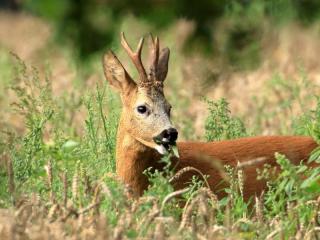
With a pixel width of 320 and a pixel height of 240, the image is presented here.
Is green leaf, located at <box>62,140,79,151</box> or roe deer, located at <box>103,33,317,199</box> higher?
roe deer, located at <box>103,33,317,199</box>

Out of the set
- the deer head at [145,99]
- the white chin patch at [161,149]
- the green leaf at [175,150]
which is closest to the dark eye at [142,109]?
the deer head at [145,99]

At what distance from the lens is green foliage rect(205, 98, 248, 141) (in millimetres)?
9461

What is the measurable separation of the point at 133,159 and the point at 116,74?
981 millimetres

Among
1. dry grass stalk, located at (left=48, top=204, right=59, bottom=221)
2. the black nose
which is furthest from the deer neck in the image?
dry grass stalk, located at (left=48, top=204, right=59, bottom=221)

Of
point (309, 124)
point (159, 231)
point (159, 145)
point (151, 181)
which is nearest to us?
point (159, 231)

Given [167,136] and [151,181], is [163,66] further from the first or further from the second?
[151,181]

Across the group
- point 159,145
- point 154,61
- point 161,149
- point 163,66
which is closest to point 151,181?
point 161,149

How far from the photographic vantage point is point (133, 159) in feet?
30.9

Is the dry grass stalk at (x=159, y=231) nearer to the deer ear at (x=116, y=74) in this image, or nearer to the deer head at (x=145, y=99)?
the deer head at (x=145, y=99)

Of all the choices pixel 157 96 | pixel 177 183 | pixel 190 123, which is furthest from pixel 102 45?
pixel 190 123

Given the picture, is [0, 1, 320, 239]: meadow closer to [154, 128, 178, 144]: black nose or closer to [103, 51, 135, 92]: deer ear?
[103, 51, 135, 92]: deer ear

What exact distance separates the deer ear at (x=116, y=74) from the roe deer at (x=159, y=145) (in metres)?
0.01

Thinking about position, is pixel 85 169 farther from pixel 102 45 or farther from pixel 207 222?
pixel 102 45

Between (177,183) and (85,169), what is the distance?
1011 millimetres
